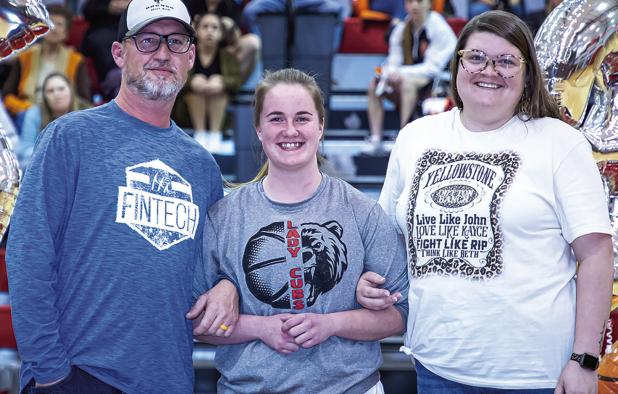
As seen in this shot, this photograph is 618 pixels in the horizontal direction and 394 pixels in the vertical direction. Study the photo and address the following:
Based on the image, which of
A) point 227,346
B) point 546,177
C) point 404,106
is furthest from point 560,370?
point 404,106

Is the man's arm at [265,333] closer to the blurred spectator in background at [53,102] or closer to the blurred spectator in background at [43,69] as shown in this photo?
the blurred spectator in background at [53,102]

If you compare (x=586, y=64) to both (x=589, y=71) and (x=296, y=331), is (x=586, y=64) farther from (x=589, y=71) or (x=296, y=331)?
(x=296, y=331)

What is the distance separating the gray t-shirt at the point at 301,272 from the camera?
2.09m

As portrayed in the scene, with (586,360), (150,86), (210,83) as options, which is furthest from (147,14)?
(210,83)

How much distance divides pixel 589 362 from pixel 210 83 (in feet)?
13.5

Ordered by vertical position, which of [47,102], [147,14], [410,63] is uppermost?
[147,14]

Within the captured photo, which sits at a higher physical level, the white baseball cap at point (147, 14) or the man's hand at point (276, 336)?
the white baseball cap at point (147, 14)

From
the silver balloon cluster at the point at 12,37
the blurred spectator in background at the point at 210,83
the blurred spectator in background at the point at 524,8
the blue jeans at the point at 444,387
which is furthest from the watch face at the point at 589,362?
the blurred spectator in background at the point at 524,8

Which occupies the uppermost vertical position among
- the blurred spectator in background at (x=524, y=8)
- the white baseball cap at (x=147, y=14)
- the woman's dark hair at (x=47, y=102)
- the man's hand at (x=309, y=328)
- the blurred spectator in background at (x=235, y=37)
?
the white baseball cap at (x=147, y=14)

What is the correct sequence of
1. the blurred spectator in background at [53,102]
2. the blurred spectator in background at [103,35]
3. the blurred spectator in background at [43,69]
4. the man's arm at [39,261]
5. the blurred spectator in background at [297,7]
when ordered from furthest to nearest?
the blurred spectator in background at [103,35], the blurred spectator in background at [43,69], the blurred spectator in background at [297,7], the blurred spectator in background at [53,102], the man's arm at [39,261]

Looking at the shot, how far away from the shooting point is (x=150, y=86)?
7.07 feet

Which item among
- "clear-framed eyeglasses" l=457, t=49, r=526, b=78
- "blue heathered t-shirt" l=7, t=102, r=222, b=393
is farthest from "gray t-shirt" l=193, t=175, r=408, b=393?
"clear-framed eyeglasses" l=457, t=49, r=526, b=78

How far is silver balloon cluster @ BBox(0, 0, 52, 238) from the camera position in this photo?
2242 millimetres

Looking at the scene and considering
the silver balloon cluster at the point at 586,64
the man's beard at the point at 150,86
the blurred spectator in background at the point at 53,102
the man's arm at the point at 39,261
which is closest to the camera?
the man's arm at the point at 39,261
